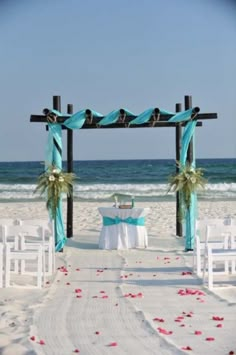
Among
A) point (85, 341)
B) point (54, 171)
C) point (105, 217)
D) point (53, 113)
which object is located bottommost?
point (85, 341)

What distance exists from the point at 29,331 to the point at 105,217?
5537mm

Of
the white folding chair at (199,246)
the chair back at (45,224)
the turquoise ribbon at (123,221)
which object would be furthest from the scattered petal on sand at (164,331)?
the turquoise ribbon at (123,221)

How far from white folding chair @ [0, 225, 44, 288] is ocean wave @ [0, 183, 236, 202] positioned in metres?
15.8

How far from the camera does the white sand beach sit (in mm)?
4121

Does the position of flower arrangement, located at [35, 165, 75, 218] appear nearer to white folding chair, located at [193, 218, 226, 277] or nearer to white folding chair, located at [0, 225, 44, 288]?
white folding chair, located at [0, 225, 44, 288]

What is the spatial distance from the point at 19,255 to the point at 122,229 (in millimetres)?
3668

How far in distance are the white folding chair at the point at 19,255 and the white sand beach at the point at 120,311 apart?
7.8 inches

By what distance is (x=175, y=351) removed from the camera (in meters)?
3.94

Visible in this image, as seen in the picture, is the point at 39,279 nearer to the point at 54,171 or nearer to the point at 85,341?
the point at 85,341

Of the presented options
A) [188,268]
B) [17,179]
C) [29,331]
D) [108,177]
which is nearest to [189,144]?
[188,268]

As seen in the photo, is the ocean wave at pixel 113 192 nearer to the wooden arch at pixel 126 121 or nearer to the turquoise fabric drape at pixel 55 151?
the wooden arch at pixel 126 121

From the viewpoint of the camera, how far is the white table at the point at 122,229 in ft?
32.4

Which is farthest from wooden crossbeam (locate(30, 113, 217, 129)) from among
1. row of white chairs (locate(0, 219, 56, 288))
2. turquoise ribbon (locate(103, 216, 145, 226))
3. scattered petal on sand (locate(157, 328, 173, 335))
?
scattered petal on sand (locate(157, 328, 173, 335))

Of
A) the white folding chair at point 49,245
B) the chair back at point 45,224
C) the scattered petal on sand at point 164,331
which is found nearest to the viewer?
the scattered petal on sand at point 164,331
